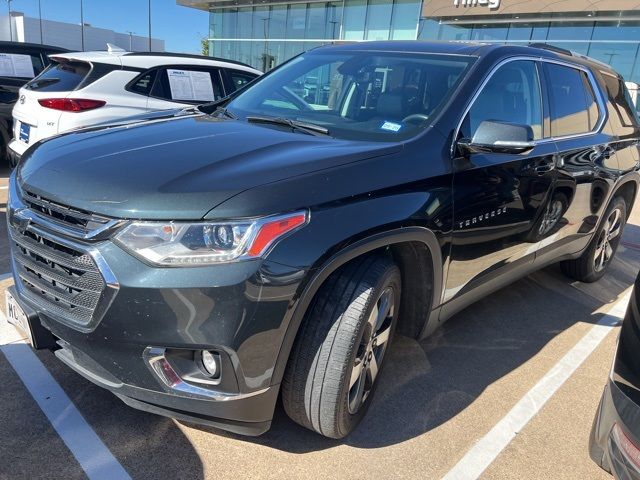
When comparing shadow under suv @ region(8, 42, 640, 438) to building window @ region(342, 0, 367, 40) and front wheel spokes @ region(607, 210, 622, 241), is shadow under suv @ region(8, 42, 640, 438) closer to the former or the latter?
front wheel spokes @ region(607, 210, 622, 241)

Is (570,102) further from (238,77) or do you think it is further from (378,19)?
(378,19)

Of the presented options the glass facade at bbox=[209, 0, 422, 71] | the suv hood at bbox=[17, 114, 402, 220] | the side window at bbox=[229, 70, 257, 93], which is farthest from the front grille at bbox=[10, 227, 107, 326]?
the glass facade at bbox=[209, 0, 422, 71]

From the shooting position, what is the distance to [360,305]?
2.15 metres

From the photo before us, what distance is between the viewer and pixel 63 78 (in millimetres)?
5520

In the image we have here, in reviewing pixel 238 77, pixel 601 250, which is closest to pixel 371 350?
pixel 601 250

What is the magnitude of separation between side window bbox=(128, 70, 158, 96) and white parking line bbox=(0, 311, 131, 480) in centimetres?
343

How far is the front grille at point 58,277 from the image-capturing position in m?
1.89

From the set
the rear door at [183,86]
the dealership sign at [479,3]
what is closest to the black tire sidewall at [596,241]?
the rear door at [183,86]

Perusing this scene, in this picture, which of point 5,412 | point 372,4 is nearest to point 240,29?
point 372,4

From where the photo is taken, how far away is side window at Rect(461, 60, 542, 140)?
9.32ft

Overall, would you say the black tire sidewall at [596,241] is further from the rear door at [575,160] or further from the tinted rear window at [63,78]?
the tinted rear window at [63,78]

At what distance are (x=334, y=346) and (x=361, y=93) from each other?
1.61 metres

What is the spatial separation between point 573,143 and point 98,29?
90654mm

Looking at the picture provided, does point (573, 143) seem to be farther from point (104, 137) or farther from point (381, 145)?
point (104, 137)
